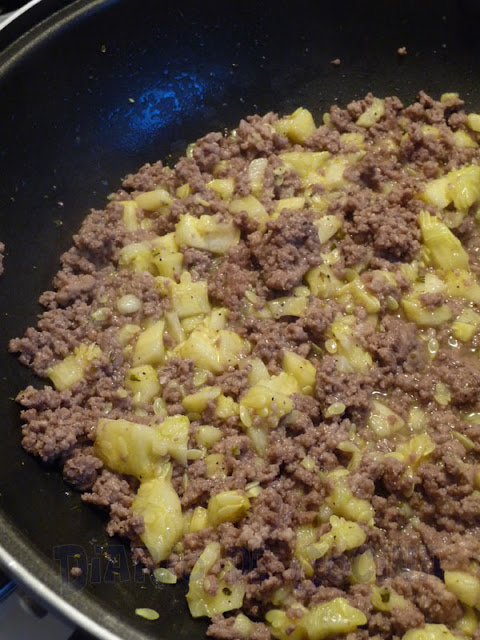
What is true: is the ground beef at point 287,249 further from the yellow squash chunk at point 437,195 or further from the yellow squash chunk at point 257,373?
the yellow squash chunk at point 437,195

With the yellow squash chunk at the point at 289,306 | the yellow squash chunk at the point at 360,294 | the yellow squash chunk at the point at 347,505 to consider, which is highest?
the yellow squash chunk at the point at 289,306

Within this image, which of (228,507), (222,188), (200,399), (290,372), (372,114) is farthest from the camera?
(372,114)

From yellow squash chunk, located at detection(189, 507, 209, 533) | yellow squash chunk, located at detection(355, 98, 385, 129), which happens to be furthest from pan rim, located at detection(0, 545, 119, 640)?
yellow squash chunk, located at detection(355, 98, 385, 129)

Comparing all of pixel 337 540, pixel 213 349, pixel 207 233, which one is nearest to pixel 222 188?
pixel 207 233

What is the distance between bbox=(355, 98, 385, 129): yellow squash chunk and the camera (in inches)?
→ 147

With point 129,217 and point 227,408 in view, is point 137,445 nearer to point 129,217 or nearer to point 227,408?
point 227,408

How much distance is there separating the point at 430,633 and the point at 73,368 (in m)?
1.85

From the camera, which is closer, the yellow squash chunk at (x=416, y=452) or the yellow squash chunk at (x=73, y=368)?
the yellow squash chunk at (x=416, y=452)

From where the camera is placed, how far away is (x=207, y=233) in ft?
10.8

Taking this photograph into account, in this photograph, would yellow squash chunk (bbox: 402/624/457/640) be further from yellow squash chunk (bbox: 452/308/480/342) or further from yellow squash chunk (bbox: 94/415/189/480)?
yellow squash chunk (bbox: 452/308/480/342)

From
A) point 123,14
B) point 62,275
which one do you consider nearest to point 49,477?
point 62,275

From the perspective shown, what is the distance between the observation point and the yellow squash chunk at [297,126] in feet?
12.0

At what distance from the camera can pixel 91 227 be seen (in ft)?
10.7

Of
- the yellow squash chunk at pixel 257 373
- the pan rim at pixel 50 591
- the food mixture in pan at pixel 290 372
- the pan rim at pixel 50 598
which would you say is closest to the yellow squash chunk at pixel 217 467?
the food mixture in pan at pixel 290 372
